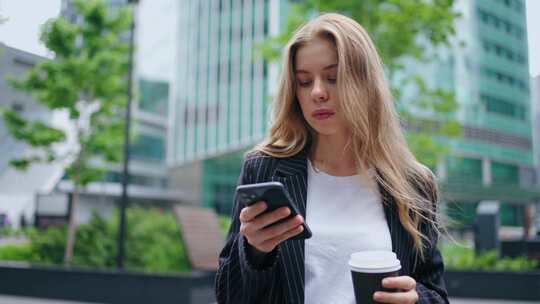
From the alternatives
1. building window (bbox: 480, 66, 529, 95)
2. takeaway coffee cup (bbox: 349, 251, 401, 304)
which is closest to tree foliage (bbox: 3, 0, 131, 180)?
takeaway coffee cup (bbox: 349, 251, 401, 304)

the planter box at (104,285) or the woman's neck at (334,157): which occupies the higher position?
the woman's neck at (334,157)

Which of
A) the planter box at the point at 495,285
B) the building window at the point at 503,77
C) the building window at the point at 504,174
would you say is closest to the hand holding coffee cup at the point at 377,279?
the planter box at the point at 495,285

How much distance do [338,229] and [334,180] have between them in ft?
0.61

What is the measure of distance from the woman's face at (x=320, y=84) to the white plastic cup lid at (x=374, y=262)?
0.54 metres

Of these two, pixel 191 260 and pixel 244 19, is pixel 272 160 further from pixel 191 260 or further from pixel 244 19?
pixel 244 19

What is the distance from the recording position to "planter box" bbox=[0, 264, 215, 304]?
299 inches

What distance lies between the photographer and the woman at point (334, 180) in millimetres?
1529

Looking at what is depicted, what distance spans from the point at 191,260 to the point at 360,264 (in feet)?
26.5

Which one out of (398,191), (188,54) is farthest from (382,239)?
(188,54)

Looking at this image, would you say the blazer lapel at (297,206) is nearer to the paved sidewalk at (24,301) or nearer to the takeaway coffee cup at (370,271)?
the takeaway coffee cup at (370,271)

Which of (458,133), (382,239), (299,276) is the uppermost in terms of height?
(458,133)

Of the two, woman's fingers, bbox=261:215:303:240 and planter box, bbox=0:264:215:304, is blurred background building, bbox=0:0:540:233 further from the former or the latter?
woman's fingers, bbox=261:215:303:240

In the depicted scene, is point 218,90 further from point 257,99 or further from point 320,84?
point 320,84

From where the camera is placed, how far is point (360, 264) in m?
1.22
